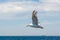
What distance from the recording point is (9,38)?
2455 centimetres

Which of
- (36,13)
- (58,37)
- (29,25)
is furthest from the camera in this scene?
(58,37)

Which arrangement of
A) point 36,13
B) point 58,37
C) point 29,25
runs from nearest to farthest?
point 36,13 → point 29,25 → point 58,37

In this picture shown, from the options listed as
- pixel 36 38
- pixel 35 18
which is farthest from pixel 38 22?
pixel 36 38

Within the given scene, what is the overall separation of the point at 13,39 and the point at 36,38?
1586mm

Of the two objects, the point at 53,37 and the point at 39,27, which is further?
the point at 53,37

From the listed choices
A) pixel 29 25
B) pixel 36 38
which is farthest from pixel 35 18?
pixel 36 38

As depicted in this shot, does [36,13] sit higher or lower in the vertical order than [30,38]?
higher

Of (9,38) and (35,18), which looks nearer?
(35,18)

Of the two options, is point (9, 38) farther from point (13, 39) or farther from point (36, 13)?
point (36, 13)

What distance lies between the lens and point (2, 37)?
24.7 m

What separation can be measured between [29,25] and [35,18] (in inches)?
22.3

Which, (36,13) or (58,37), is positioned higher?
(36,13)

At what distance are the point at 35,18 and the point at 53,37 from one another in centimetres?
334

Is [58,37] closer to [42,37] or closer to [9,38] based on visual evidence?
[42,37]
